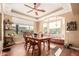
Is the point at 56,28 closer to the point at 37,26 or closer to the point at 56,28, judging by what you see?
the point at 56,28

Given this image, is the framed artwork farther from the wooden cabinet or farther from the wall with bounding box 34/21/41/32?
the wooden cabinet

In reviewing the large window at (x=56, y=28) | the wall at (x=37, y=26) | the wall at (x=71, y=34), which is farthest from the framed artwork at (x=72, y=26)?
the wall at (x=37, y=26)

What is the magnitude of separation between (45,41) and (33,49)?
0.24m

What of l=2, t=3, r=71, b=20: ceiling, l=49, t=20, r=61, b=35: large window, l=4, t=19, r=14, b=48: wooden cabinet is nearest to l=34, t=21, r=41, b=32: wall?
l=2, t=3, r=71, b=20: ceiling

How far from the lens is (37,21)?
187 centimetres

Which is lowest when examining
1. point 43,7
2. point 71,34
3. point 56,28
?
point 71,34

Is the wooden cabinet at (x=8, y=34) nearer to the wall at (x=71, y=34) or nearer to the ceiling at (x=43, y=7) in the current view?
the ceiling at (x=43, y=7)

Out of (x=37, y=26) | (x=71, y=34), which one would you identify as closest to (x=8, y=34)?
(x=37, y=26)

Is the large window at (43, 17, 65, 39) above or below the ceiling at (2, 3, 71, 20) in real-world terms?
below

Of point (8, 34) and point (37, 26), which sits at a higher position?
point (37, 26)

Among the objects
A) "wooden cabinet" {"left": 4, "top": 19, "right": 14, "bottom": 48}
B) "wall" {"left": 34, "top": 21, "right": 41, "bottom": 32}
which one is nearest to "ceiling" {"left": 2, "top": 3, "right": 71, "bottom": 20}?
"wall" {"left": 34, "top": 21, "right": 41, "bottom": 32}

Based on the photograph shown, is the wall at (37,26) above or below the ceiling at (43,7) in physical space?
below

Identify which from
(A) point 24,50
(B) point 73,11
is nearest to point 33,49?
(A) point 24,50

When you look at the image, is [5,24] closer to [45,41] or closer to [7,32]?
[7,32]
